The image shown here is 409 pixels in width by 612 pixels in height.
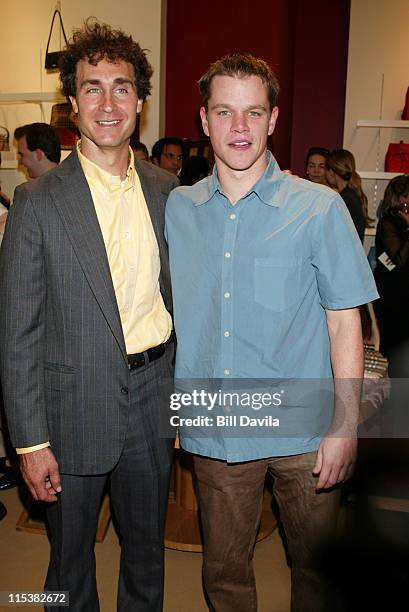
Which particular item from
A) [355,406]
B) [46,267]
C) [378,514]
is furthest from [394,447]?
[46,267]

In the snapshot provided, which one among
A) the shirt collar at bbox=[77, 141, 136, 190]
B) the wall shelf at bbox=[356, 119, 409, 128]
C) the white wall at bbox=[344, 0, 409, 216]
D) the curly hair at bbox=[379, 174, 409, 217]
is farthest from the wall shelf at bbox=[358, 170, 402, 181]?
the shirt collar at bbox=[77, 141, 136, 190]

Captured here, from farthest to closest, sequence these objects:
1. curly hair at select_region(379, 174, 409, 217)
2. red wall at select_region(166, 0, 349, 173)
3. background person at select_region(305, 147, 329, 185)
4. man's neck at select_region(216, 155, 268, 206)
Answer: red wall at select_region(166, 0, 349, 173)
background person at select_region(305, 147, 329, 185)
curly hair at select_region(379, 174, 409, 217)
man's neck at select_region(216, 155, 268, 206)

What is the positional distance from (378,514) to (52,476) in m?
1.27

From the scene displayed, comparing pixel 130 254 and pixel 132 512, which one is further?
pixel 132 512

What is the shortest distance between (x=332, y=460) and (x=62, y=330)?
850 mm

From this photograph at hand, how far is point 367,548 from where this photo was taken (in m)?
2.09

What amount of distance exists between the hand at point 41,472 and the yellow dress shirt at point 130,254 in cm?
3

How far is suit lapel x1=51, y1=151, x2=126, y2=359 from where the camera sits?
1.75 m

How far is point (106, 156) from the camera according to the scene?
1873 millimetres

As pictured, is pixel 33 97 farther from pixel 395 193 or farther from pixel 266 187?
pixel 266 187

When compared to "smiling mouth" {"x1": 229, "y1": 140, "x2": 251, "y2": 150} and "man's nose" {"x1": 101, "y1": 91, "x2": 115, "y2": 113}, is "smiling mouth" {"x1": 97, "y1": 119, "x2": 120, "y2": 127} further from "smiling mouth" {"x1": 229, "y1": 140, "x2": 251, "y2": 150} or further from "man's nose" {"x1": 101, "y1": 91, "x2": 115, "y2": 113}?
"smiling mouth" {"x1": 229, "y1": 140, "x2": 251, "y2": 150}

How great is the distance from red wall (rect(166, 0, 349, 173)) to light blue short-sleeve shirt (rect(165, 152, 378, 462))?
15.1ft

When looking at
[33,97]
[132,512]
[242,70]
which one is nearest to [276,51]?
[33,97]

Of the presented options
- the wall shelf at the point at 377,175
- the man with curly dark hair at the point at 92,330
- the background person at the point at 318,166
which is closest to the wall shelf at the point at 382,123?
the wall shelf at the point at 377,175
